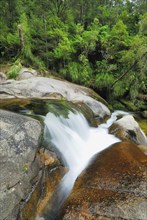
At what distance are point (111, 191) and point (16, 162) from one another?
1.71 metres

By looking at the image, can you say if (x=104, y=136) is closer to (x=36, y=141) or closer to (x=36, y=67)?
(x=36, y=141)

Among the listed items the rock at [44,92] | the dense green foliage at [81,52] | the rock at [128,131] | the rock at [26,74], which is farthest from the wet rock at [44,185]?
the dense green foliage at [81,52]

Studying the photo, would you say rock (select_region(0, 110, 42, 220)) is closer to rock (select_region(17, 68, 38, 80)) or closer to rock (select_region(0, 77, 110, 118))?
rock (select_region(0, 77, 110, 118))

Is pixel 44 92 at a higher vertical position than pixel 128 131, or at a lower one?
higher

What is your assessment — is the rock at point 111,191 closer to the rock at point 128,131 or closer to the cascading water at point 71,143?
the cascading water at point 71,143

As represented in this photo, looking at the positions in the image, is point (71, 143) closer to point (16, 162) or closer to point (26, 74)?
point (16, 162)

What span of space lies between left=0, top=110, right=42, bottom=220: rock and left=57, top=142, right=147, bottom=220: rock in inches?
29.5

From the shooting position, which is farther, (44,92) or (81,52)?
(81,52)

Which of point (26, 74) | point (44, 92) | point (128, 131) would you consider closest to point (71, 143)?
point (128, 131)

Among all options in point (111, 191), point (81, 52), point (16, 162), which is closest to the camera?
point (16, 162)

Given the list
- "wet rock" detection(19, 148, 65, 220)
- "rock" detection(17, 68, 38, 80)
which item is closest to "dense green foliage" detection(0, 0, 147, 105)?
"rock" detection(17, 68, 38, 80)

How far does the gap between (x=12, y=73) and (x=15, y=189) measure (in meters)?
8.52

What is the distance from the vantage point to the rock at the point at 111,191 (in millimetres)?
2818

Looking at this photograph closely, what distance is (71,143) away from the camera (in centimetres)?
520
